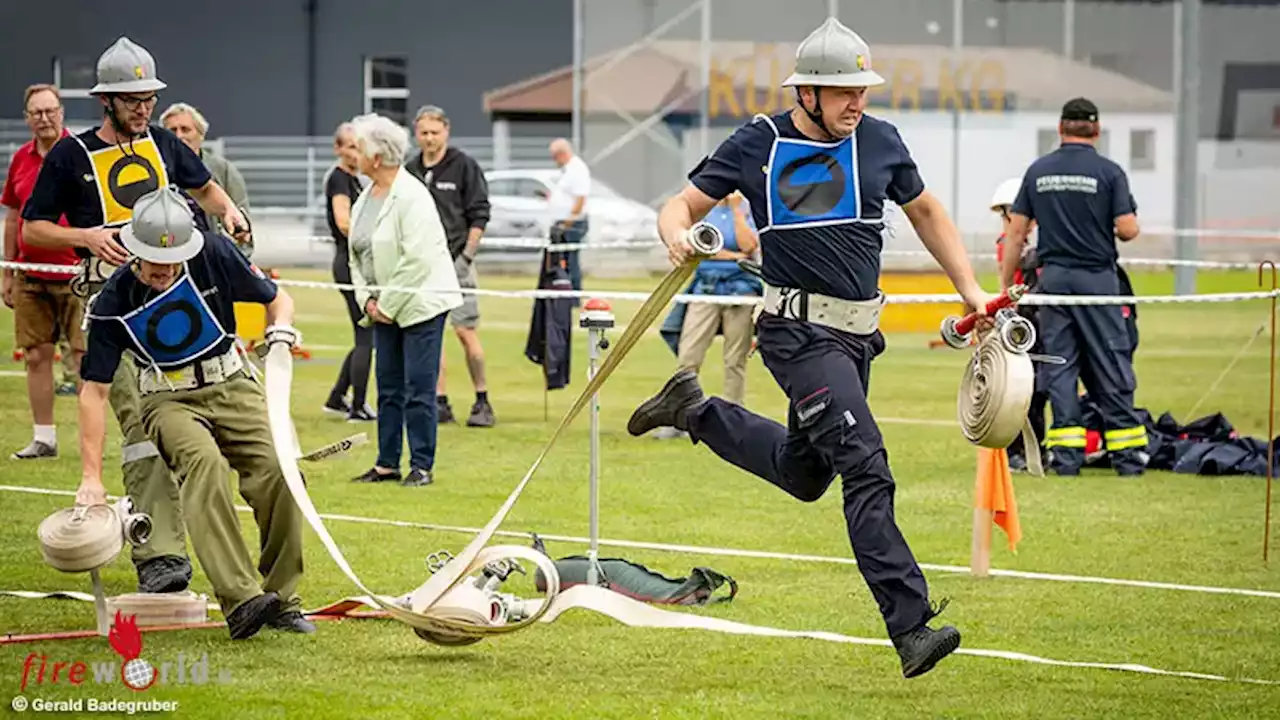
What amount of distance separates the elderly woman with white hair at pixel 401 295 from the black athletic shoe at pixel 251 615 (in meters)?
4.24

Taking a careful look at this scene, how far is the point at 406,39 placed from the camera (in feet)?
144

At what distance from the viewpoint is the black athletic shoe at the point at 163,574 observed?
8.02 meters

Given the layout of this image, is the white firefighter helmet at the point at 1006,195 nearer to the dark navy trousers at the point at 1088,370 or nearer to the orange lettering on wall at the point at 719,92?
the dark navy trousers at the point at 1088,370

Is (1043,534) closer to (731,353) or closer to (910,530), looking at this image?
(910,530)

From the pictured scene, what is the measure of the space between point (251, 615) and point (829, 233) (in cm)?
236

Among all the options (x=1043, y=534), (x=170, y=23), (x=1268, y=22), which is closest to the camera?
(x=1043, y=534)

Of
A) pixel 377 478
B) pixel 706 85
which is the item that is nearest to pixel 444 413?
pixel 377 478

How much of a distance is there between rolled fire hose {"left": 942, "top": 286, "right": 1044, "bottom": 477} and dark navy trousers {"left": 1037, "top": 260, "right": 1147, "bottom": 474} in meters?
5.59

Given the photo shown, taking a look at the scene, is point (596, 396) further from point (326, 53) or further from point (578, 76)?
point (326, 53)

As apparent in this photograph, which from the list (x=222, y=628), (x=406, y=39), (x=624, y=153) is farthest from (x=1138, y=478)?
(x=406, y=39)

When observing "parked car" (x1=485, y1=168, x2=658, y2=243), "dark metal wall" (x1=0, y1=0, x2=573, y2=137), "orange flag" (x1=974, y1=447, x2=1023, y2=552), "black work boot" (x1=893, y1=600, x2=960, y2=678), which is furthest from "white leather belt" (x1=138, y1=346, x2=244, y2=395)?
"dark metal wall" (x1=0, y1=0, x2=573, y2=137)

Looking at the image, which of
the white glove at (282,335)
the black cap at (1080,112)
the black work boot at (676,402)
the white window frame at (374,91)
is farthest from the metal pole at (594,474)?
the white window frame at (374,91)

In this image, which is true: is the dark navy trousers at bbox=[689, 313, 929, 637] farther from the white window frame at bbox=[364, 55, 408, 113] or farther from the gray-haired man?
the white window frame at bbox=[364, 55, 408, 113]

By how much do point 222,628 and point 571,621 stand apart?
1275 millimetres
